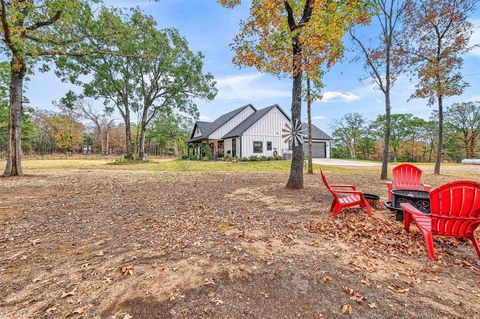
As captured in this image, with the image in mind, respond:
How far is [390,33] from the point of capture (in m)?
10.5

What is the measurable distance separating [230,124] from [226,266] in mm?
25735

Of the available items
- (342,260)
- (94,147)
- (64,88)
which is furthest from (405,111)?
(94,147)

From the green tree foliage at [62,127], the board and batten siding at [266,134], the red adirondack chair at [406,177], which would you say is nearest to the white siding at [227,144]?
the board and batten siding at [266,134]

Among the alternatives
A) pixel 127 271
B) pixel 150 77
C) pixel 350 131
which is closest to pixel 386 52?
pixel 127 271

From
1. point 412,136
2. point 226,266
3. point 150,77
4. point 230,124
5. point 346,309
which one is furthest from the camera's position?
point 412,136

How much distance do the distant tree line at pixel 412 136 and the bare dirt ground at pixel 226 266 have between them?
35.4m

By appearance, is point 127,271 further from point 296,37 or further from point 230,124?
point 230,124

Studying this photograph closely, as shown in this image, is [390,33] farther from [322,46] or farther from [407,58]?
[322,46]

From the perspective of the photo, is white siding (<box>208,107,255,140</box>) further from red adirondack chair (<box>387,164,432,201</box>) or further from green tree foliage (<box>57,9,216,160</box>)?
red adirondack chair (<box>387,164,432,201</box>)

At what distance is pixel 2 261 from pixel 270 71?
8036 millimetres

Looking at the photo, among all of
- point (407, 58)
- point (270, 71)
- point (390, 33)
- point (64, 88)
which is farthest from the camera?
point (64, 88)

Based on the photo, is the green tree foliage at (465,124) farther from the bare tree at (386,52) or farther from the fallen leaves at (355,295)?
the fallen leaves at (355,295)

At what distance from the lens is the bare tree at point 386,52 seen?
10406mm

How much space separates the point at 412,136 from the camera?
37.3 metres
